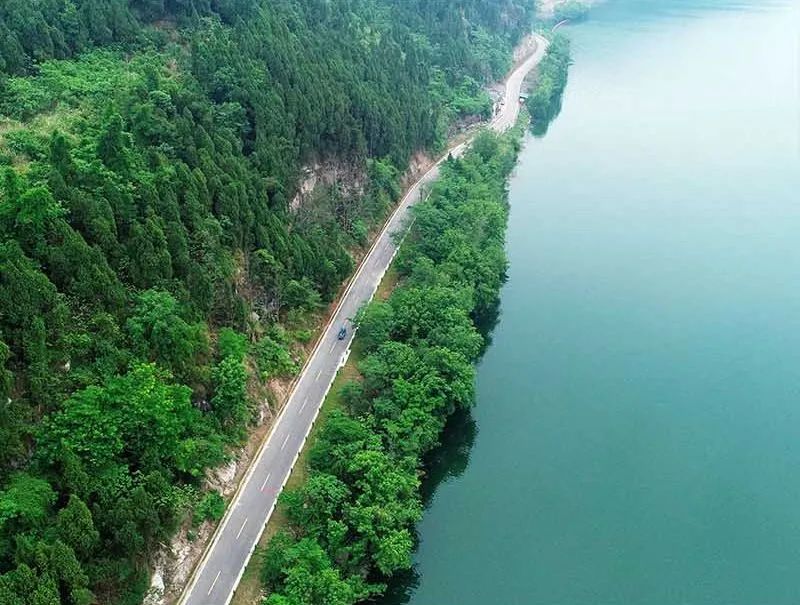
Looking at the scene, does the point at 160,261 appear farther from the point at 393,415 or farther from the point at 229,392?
the point at 393,415

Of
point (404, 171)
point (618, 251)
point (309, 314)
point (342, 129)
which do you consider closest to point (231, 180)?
point (309, 314)

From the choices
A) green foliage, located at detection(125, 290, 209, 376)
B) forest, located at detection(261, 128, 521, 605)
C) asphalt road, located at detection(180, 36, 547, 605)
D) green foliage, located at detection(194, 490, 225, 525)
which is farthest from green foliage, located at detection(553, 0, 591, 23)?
green foliage, located at detection(194, 490, 225, 525)

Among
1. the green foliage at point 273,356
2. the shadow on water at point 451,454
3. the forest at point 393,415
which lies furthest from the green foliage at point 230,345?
the shadow on water at point 451,454

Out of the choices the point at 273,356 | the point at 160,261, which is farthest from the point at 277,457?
the point at 160,261

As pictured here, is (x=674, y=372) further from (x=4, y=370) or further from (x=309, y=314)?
(x=4, y=370)

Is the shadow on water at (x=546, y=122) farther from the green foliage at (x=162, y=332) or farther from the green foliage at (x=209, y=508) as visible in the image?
the green foliage at (x=209, y=508)

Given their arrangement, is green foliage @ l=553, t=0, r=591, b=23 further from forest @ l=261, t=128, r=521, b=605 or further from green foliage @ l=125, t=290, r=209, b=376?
green foliage @ l=125, t=290, r=209, b=376

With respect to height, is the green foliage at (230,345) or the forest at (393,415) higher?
the green foliage at (230,345)
